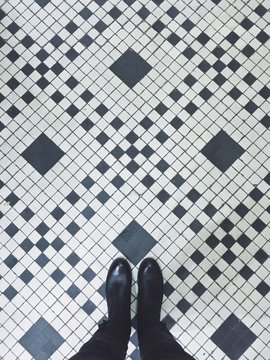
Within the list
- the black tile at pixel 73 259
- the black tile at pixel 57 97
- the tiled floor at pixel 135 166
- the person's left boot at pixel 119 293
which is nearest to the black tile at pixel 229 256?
the tiled floor at pixel 135 166

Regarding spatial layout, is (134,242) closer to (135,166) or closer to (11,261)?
(135,166)

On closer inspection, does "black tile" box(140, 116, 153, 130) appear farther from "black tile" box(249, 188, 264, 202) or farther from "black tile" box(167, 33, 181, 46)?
"black tile" box(249, 188, 264, 202)

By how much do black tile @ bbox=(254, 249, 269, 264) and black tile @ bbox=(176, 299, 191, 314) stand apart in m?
0.42

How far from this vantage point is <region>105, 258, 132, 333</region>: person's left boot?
2152 millimetres

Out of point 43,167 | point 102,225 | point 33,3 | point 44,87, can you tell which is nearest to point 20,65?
point 44,87

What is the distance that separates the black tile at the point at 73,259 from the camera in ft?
7.55

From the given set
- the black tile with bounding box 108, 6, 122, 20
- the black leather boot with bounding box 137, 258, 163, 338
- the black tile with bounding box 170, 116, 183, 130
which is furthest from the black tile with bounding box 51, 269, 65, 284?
the black tile with bounding box 108, 6, 122, 20

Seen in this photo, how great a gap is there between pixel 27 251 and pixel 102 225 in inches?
16.2

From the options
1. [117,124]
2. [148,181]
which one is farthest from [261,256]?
[117,124]

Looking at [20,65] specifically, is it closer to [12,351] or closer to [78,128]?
[78,128]

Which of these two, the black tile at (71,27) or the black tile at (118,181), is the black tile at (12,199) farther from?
the black tile at (71,27)

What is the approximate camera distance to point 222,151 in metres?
2.35

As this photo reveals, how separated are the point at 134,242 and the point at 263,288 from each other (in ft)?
2.24

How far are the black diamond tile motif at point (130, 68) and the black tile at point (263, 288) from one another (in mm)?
1225
